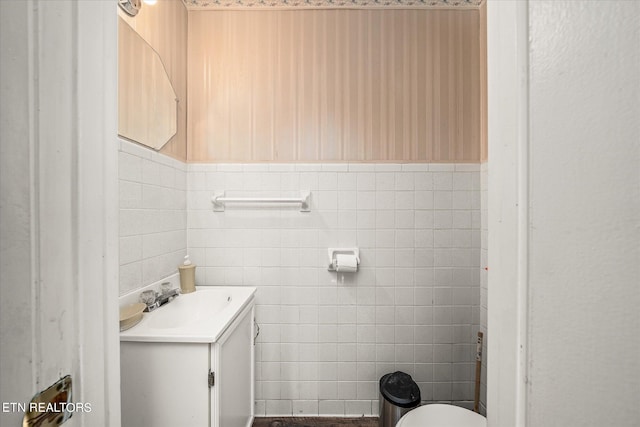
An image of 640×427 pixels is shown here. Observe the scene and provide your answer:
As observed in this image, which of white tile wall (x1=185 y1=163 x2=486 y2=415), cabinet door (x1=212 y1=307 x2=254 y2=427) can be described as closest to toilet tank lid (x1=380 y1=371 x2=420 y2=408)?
white tile wall (x1=185 y1=163 x2=486 y2=415)

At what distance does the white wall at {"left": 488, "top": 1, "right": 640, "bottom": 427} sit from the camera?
291 millimetres

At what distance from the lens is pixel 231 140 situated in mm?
1648

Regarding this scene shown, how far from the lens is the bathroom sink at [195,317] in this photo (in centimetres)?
90

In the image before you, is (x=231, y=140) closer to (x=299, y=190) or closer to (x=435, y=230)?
(x=299, y=190)

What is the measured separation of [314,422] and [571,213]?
182cm

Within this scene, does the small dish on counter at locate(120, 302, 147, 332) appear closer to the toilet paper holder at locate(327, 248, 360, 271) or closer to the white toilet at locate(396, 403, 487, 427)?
the toilet paper holder at locate(327, 248, 360, 271)

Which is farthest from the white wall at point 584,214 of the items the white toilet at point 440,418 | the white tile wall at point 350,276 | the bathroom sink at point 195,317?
the white tile wall at point 350,276

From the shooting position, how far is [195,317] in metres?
1.35

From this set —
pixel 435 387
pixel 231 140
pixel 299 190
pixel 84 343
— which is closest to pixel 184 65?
pixel 231 140

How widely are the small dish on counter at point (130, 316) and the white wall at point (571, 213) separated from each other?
116 cm

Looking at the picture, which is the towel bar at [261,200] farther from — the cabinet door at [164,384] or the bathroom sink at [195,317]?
→ the cabinet door at [164,384]

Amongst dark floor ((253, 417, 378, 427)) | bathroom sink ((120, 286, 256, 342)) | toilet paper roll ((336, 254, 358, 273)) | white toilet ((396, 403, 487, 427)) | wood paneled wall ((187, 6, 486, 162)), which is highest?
wood paneled wall ((187, 6, 486, 162))

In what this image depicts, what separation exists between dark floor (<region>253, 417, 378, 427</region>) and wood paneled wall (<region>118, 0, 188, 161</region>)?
1.73 meters

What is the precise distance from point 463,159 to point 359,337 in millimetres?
1346
